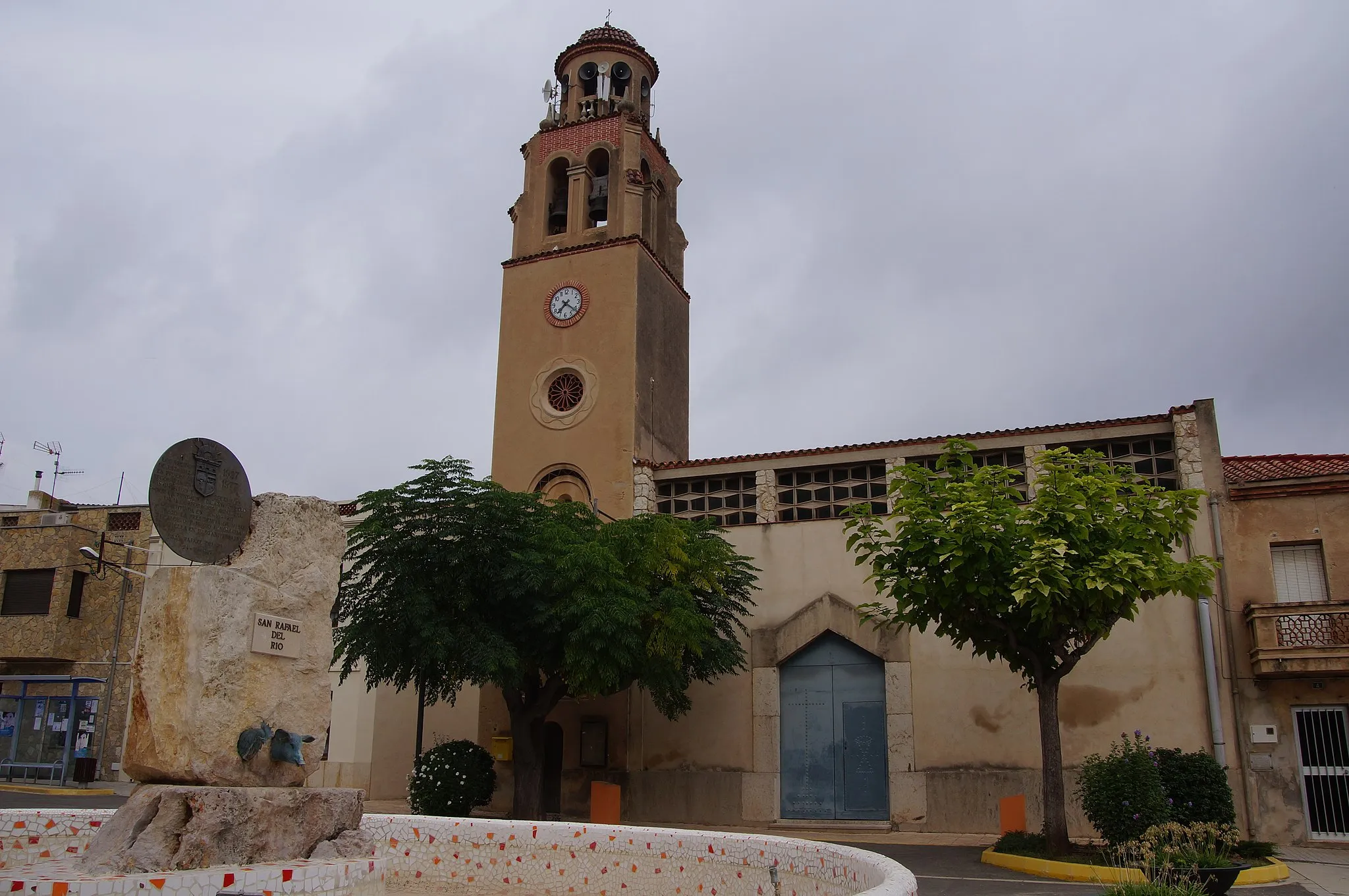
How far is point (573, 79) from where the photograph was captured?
28.0 meters

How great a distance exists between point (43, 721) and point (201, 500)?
24.7m

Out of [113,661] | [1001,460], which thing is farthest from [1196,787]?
[113,661]

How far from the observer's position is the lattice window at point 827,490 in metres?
21.4

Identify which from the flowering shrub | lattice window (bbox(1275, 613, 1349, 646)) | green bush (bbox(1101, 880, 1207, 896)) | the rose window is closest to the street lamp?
the rose window

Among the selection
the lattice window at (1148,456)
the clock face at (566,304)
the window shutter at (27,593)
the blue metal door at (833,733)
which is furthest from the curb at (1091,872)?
the window shutter at (27,593)

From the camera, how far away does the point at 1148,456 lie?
64.4 feet

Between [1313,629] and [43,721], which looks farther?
[43,721]

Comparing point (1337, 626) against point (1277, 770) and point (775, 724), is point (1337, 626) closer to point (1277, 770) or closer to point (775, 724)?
point (1277, 770)

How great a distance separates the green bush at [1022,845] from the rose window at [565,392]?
42.9ft

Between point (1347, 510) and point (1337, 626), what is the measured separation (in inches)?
87.5

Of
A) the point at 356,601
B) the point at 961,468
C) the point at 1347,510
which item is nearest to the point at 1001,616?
the point at 961,468

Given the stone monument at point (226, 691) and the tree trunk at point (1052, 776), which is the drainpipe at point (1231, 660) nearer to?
the tree trunk at point (1052, 776)

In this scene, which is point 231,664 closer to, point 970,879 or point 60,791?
point 970,879

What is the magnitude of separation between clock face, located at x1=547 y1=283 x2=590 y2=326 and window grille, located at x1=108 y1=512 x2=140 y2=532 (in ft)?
46.4
